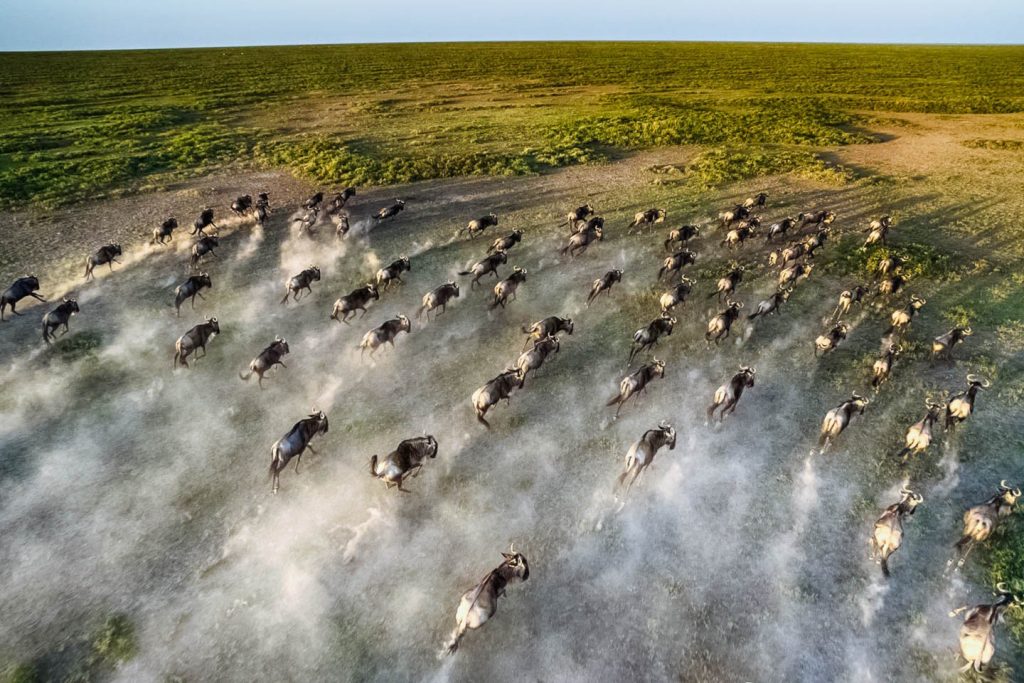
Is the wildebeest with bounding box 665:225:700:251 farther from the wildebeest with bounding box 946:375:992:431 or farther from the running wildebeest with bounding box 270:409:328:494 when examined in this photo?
the running wildebeest with bounding box 270:409:328:494

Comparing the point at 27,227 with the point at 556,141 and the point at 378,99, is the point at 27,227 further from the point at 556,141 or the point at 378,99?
the point at 378,99

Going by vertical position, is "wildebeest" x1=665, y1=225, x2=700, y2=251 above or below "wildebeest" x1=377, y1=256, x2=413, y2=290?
above

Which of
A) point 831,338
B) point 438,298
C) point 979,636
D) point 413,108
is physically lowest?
point 979,636

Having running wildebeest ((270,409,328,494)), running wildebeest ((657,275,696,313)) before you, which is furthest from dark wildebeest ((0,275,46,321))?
running wildebeest ((657,275,696,313))

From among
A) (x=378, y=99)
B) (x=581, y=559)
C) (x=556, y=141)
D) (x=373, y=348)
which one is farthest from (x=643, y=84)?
(x=581, y=559)

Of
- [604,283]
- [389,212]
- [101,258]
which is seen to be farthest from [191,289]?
[604,283]

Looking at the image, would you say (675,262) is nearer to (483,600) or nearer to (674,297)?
(674,297)
